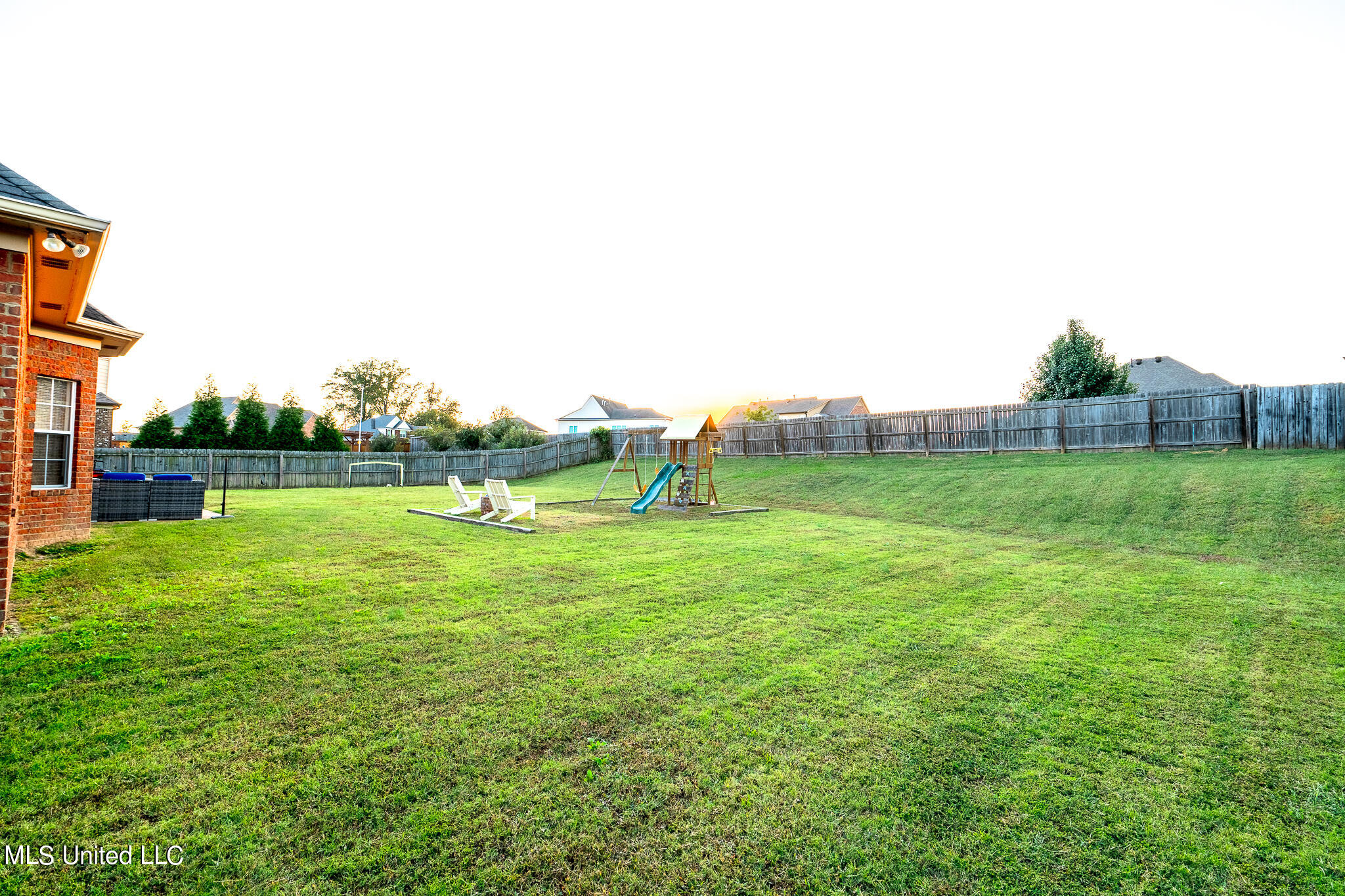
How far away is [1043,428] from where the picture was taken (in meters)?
18.9

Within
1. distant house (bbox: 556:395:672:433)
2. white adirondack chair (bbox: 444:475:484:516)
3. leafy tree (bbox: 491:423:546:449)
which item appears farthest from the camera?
distant house (bbox: 556:395:672:433)

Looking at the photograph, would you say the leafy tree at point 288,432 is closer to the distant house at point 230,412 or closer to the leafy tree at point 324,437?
the leafy tree at point 324,437

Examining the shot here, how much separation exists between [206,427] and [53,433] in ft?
72.5

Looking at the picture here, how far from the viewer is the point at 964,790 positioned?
2621 mm

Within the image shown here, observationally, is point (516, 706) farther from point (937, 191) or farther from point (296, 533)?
point (937, 191)

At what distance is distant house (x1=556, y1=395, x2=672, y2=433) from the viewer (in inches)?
2400

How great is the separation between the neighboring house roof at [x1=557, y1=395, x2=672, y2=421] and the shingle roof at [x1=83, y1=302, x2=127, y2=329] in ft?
172

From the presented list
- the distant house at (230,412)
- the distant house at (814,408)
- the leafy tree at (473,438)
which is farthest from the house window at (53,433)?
the distant house at (814,408)

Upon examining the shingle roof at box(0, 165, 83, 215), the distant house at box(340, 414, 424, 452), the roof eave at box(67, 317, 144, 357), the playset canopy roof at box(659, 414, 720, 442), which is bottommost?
the playset canopy roof at box(659, 414, 720, 442)

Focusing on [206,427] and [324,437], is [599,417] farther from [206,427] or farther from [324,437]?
[206,427]

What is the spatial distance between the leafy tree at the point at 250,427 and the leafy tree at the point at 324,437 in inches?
77.4

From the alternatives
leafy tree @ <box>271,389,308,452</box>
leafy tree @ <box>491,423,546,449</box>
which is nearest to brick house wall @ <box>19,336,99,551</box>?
leafy tree @ <box>491,423,546,449</box>

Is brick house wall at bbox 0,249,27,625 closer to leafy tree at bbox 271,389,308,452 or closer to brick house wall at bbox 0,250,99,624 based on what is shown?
brick house wall at bbox 0,250,99,624

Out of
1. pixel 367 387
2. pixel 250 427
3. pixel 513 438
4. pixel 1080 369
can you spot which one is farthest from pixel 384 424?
pixel 1080 369
